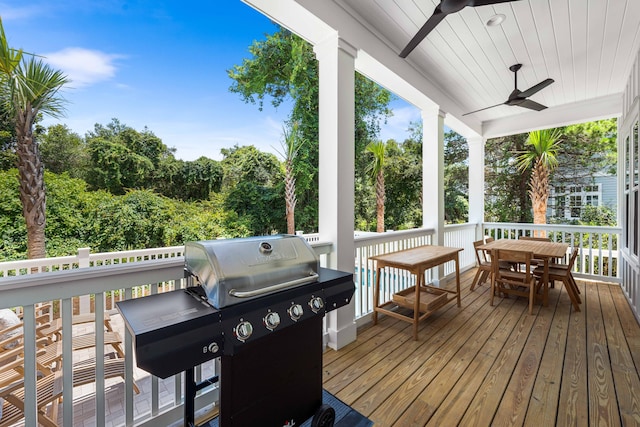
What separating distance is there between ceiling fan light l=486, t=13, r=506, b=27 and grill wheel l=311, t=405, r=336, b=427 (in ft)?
11.4

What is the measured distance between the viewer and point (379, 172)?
1007 centimetres

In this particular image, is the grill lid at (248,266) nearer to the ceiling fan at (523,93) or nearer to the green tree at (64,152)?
the ceiling fan at (523,93)

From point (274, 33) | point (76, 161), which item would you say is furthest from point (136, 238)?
point (274, 33)

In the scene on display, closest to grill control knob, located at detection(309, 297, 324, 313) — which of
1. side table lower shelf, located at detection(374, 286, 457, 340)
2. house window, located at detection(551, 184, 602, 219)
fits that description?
side table lower shelf, located at detection(374, 286, 457, 340)

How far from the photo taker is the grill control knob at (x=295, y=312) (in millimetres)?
1229

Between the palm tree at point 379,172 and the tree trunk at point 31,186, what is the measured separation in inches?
335

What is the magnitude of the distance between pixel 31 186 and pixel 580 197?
12.9m

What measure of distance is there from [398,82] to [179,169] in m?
8.01

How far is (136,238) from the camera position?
26.2 ft

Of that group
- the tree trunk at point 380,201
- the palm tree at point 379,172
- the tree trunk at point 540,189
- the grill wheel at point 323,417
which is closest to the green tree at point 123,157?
the palm tree at point 379,172

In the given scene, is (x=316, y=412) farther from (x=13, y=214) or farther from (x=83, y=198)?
(x=83, y=198)

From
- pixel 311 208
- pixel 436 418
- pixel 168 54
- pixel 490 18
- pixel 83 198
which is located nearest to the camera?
pixel 436 418

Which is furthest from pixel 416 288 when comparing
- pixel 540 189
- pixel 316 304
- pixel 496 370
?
pixel 540 189

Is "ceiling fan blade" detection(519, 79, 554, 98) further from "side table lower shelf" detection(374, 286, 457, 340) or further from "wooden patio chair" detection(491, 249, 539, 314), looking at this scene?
"side table lower shelf" detection(374, 286, 457, 340)
